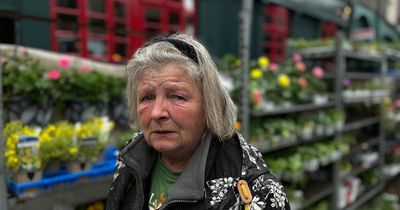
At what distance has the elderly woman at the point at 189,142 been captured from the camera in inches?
48.1

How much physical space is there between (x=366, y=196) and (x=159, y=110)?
528 cm

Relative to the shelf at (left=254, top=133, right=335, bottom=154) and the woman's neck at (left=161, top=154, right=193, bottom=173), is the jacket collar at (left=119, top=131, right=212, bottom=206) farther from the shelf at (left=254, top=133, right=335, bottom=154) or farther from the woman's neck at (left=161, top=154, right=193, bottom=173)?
the shelf at (left=254, top=133, right=335, bottom=154)

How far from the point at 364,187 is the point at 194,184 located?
5.37 m

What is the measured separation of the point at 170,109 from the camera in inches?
50.6

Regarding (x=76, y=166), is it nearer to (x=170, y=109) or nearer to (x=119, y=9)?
(x=170, y=109)

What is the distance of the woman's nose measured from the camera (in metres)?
1.28

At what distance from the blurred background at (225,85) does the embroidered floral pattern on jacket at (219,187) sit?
73 cm

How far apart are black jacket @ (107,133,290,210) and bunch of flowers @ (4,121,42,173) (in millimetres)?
531

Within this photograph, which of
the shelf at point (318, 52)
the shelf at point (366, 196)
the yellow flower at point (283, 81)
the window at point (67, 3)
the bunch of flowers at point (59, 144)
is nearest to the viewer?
the bunch of flowers at point (59, 144)

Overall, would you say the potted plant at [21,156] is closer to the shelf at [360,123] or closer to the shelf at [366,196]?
the shelf at [360,123]

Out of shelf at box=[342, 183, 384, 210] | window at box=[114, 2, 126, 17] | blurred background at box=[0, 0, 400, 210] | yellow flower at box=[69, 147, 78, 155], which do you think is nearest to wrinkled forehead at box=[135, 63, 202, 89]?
blurred background at box=[0, 0, 400, 210]

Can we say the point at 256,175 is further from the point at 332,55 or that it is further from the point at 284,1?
the point at 284,1

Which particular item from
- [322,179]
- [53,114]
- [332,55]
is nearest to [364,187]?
[322,179]

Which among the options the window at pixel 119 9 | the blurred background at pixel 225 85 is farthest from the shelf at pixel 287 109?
the window at pixel 119 9
